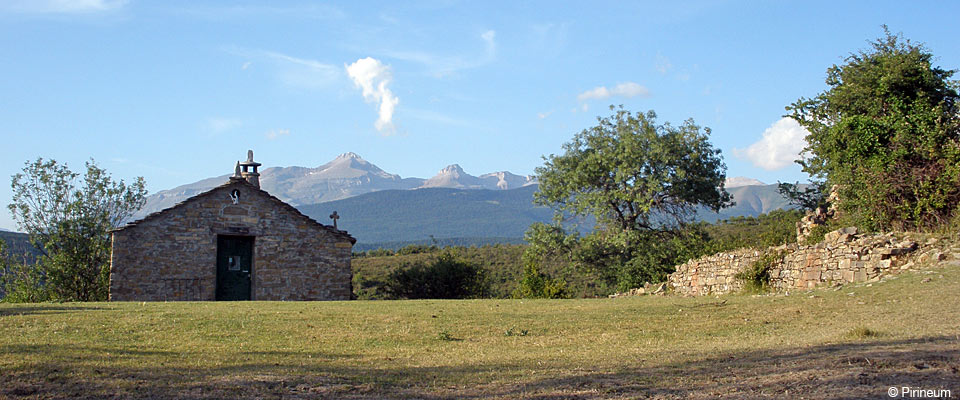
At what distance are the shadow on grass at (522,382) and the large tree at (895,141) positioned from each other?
41.8 ft

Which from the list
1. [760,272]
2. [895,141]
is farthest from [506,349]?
[895,141]

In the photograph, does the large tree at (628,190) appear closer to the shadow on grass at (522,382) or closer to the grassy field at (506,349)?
the grassy field at (506,349)

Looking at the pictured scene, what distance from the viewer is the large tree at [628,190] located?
33125 millimetres

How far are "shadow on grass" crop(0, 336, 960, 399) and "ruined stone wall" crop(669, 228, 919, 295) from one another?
359 inches

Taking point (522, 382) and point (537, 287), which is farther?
point (537, 287)

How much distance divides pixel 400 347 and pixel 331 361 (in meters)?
1.72

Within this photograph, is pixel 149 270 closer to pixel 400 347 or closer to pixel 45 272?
pixel 45 272

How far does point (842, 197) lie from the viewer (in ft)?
77.6

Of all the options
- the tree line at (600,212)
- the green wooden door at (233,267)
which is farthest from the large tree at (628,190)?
the green wooden door at (233,267)

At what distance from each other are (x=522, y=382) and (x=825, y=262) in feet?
44.7

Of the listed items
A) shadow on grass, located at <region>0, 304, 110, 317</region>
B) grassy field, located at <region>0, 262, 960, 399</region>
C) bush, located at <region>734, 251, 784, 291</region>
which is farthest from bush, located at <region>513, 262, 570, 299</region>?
shadow on grass, located at <region>0, 304, 110, 317</region>

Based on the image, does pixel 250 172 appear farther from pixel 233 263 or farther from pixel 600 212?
pixel 600 212

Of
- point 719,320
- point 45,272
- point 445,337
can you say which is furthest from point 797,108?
point 45,272

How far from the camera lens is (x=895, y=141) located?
853 inches
